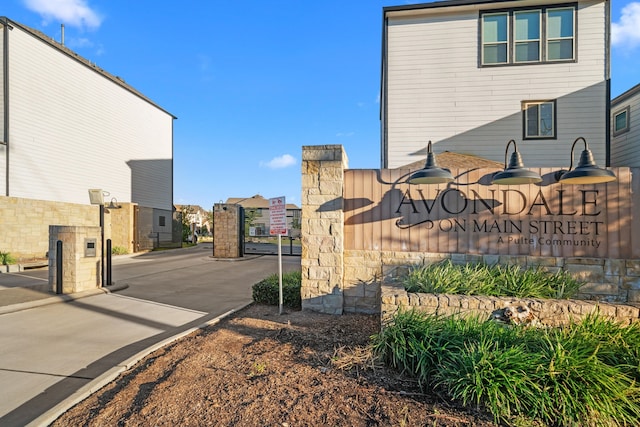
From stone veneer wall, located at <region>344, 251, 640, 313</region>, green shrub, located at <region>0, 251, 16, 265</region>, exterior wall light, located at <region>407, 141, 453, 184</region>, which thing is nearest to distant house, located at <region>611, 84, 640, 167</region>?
stone veneer wall, located at <region>344, 251, 640, 313</region>

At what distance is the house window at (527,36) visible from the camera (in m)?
12.3

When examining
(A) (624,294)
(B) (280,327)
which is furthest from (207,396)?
(A) (624,294)

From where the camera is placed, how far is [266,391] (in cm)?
317

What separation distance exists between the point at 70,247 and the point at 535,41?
17277 mm

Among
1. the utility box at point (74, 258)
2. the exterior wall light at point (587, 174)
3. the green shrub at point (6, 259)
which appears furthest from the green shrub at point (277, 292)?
the green shrub at point (6, 259)

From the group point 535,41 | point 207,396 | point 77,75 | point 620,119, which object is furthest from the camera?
point 77,75

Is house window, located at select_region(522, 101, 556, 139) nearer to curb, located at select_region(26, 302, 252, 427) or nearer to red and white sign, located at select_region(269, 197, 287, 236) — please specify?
red and white sign, located at select_region(269, 197, 287, 236)

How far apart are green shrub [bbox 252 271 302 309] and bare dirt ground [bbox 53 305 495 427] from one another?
192 centimetres

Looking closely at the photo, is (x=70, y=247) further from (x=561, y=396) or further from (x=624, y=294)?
(x=624, y=294)

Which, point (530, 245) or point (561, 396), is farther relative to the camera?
point (530, 245)

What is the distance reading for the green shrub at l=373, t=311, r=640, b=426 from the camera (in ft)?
8.82

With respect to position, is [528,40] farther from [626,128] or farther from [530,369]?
[530,369]

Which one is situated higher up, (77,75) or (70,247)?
(77,75)

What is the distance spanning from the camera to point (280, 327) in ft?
17.3
